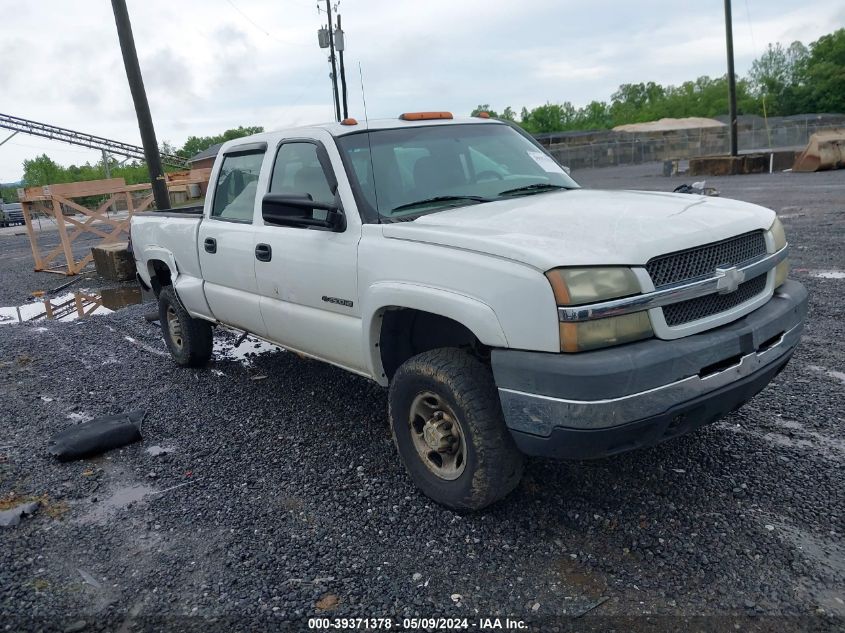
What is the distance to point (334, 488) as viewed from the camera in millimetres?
3828

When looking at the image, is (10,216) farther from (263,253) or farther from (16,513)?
(16,513)

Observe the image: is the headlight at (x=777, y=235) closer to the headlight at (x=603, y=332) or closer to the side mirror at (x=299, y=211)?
the headlight at (x=603, y=332)

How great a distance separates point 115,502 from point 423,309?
7.12 ft

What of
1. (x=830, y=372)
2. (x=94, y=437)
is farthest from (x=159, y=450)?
(x=830, y=372)

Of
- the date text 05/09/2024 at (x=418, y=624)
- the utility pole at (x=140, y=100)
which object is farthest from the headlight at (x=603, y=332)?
the utility pole at (x=140, y=100)

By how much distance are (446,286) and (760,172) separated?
82.4 ft

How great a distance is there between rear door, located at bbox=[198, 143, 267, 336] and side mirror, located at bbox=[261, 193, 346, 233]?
914mm

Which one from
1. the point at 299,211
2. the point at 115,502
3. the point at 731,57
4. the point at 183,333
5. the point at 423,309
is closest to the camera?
the point at 423,309

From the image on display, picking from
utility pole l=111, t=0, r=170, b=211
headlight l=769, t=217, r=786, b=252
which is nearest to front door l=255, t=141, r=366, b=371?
headlight l=769, t=217, r=786, b=252

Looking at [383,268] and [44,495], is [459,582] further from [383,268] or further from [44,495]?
[44,495]

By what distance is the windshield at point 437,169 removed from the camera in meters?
3.87

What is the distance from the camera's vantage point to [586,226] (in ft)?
10.3

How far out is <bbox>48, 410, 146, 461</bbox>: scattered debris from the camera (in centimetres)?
451

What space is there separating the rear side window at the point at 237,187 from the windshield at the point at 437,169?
1028mm
